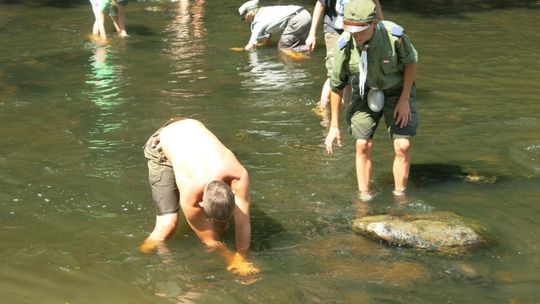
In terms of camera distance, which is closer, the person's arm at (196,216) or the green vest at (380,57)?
the person's arm at (196,216)

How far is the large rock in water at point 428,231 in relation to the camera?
5711 millimetres

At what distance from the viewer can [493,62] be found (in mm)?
11672

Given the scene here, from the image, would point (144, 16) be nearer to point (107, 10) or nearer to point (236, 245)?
point (107, 10)

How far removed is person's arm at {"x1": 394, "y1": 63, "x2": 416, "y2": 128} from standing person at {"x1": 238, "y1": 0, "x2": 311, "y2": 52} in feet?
20.8

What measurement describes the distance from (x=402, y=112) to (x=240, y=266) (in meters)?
1.83

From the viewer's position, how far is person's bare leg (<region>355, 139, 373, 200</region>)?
6.48 m

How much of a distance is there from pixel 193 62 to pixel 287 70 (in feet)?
5.28

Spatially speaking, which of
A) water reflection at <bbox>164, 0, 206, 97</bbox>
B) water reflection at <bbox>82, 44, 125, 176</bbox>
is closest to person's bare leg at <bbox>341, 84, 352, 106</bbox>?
water reflection at <bbox>164, 0, 206, 97</bbox>

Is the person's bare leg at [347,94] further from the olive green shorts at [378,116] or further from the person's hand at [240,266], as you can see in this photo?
the person's hand at [240,266]

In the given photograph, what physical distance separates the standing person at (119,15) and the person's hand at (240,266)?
9.27 m

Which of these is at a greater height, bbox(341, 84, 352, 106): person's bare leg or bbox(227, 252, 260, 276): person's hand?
bbox(341, 84, 352, 106): person's bare leg

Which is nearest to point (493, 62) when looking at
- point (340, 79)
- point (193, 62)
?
point (193, 62)

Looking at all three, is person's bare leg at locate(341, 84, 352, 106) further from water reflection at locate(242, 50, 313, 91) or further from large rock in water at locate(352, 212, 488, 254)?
large rock in water at locate(352, 212, 488, 254)

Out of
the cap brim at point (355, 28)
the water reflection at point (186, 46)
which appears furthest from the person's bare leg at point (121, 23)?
the cap brim at point (355, 28)
